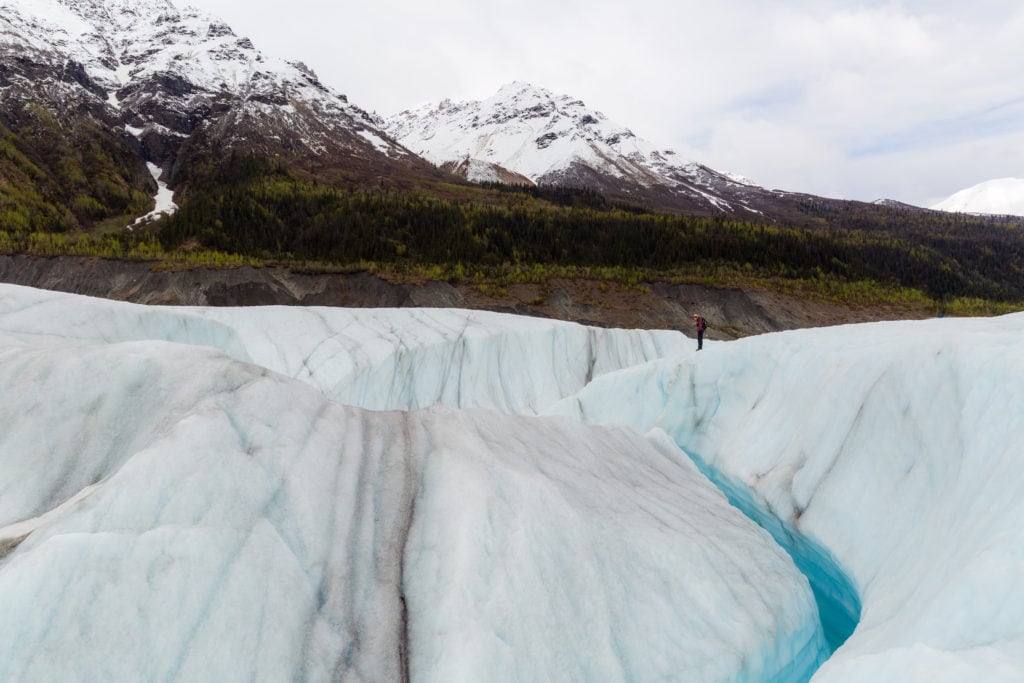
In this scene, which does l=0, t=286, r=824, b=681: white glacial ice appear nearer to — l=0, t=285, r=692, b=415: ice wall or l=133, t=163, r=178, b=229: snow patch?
l=0, t=285, r=692, b=415: ice wall

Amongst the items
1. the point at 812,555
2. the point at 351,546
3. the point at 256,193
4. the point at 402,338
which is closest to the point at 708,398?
the point at 812,555

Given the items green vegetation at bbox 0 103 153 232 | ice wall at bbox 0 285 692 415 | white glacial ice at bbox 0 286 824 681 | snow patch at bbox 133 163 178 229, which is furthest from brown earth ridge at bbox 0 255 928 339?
white glacial ice at bbox 0 286 824 681

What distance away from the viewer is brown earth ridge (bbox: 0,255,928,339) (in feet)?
132

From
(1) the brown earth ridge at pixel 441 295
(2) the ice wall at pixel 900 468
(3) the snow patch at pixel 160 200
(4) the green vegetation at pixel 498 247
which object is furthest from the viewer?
(3) the snow patch at pixel 160 200

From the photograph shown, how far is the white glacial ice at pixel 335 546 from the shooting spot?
4.39 m

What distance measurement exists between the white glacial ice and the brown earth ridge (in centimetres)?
3355

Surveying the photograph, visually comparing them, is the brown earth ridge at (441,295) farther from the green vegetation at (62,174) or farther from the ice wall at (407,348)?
the green vegetation at (62,174)

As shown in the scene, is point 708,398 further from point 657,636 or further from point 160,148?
point 160,148

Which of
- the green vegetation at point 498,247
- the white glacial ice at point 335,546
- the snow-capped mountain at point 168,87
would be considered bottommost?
the white glacial ice at point 335,546

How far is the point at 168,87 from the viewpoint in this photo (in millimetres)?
102562

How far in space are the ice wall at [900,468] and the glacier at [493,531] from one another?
0.03m

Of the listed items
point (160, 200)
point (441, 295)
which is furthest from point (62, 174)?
point (441, 295)

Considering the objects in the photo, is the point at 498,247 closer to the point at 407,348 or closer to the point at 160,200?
the point at 407,348

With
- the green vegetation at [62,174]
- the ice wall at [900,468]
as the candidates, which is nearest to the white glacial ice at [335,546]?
the ice wall at [900,468]
